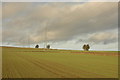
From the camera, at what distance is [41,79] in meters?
11.1

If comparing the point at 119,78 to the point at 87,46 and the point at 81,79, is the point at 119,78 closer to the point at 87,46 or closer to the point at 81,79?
the point at 81,79

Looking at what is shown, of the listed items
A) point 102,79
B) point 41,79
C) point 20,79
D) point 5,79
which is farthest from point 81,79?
point 5,79

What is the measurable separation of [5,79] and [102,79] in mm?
6312

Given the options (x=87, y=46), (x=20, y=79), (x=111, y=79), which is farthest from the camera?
(x=87, y=46)

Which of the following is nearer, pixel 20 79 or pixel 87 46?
pixel 20 79

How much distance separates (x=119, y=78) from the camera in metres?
12.0

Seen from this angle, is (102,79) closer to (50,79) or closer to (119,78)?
(119,78)

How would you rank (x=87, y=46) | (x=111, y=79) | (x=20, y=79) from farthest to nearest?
(x=87, y=46), (x=111, y=79), (x=20, y=79)

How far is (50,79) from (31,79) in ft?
3.96

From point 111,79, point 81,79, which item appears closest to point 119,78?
point 111,79

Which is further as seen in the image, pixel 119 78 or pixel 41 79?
pixel 119 78

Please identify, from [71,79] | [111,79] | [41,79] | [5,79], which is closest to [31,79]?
[41,79]

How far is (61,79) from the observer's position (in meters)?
11.0

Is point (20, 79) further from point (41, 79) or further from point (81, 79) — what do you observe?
point (81, 79)
